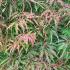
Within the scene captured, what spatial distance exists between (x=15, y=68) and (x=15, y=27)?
0.28m

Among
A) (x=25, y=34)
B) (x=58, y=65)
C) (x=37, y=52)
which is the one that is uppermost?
(x=25, y=34)

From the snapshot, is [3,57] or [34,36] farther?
[3,57]

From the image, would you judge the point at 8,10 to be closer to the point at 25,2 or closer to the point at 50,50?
the point at 25,2

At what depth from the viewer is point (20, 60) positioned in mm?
1615

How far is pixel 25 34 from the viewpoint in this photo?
1.57 meters

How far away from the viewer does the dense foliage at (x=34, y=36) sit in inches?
62.6

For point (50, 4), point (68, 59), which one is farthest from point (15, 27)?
point (68, 59)

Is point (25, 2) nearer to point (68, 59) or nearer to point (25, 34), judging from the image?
point (25, 34)

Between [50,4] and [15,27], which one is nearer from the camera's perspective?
[15,27]

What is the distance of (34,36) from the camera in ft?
5.13

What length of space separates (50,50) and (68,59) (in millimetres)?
157

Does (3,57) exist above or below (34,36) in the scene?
below

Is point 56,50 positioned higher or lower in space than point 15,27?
lower

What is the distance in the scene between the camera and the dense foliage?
1.59 metres
